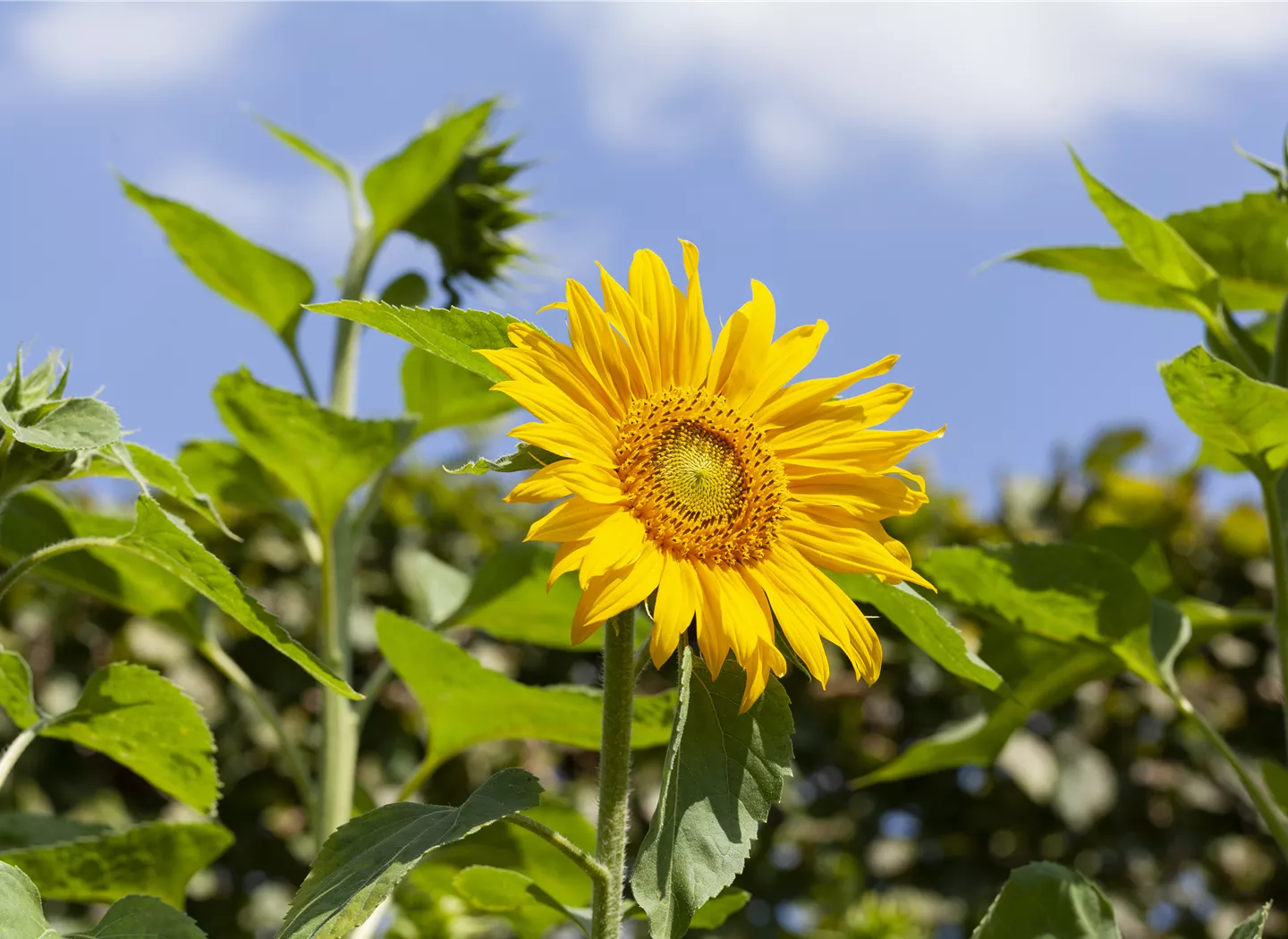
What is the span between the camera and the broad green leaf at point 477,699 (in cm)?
141

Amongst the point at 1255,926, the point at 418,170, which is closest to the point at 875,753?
the point at 418,170

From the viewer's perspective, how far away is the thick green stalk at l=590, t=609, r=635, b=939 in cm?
96

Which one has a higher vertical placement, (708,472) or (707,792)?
(708,472)

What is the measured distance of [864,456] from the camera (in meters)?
1.05

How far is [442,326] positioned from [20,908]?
1.74 feet

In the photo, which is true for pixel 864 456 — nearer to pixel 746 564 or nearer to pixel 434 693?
pixel 746 564

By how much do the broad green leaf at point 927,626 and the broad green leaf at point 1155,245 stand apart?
0.53m

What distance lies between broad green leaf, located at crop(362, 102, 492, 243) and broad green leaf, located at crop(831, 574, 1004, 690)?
3.00 feet

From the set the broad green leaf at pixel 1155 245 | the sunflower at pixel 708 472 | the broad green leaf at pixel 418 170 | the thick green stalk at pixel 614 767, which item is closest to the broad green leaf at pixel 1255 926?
the sunflower at pixel 708 472

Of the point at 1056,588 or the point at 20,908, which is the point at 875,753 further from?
the point at 20,908

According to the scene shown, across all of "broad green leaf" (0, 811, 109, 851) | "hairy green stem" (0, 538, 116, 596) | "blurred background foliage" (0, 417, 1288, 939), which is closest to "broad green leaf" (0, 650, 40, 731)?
"hairy green stem" (0, 538, 116, 596)

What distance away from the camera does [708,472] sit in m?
1.06

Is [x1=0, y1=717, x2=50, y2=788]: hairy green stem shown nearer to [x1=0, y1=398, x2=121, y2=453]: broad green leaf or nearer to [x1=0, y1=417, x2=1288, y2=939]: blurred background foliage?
[x1=0, y1=398, x2=121, y2=453]: broad green leaf

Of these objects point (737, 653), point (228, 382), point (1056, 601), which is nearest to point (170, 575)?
point (228, 382)
